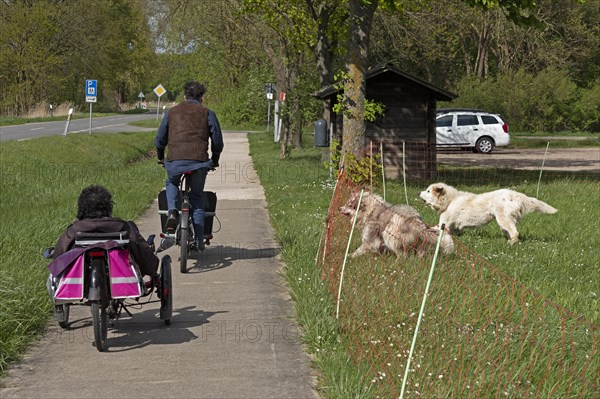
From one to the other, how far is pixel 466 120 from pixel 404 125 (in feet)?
43.0

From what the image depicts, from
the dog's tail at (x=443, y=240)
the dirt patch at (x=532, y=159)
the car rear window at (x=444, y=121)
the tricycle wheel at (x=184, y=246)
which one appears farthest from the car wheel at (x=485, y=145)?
the tricycle wheel at (x=184, y=246)

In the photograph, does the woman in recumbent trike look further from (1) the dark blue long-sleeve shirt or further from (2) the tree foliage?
(2) the tree foliage

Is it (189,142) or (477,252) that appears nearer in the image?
(189,142)

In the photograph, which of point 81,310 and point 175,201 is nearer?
point 81,310

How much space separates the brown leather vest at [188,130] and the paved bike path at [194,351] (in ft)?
4.24

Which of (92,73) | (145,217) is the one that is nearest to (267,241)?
(145,217)

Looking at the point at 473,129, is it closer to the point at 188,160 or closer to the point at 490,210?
the point at 490,210

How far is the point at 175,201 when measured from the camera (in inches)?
376

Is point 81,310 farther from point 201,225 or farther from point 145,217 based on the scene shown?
point 145,217

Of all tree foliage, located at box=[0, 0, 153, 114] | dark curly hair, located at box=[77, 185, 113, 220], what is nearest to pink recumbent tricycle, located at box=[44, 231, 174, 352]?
dark curly hair, located at box=[77, 185, 113, 220]

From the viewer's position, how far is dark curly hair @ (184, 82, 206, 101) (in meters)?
9.48

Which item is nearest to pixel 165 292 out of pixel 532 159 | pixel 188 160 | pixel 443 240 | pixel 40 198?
pixel 188 160

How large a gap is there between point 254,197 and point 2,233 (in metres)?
7.32

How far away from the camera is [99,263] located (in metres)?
6.27
